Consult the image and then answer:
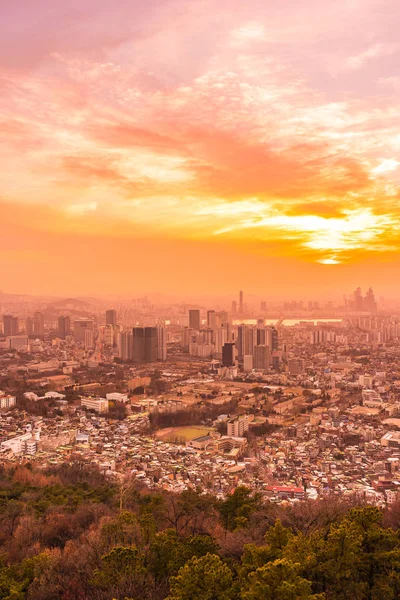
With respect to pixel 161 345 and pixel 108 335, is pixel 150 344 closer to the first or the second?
pixel 161 345

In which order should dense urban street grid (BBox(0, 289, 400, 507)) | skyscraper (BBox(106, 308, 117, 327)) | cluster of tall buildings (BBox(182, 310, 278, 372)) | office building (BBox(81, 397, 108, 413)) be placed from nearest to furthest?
dense urban street grid (BBox(0, 289, 400, 507)), office building (BBox(81, 397, 108, 413)), cluster of tall buildings (BBox(182, 310, 278, 372)), skyscraper (BBox(106, 308, 117, 327))

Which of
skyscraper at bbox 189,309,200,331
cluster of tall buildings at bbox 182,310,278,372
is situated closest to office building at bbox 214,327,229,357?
cluster of tall buildings at bbox 182,310,278,372

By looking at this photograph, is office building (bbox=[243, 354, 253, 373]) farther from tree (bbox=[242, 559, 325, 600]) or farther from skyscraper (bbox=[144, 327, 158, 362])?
tree (bbox=[242, 559, 325, 600])

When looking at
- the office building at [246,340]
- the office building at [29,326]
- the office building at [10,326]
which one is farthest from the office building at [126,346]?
the office building at [10,326]

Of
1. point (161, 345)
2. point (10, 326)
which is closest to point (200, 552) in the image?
point (161, 345)

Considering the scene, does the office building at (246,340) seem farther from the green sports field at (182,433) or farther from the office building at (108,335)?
the green sports field at (182,433)

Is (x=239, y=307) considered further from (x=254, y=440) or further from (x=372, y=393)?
(x=254, y=440)

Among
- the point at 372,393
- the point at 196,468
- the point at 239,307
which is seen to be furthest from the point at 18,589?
the point at 239,307
